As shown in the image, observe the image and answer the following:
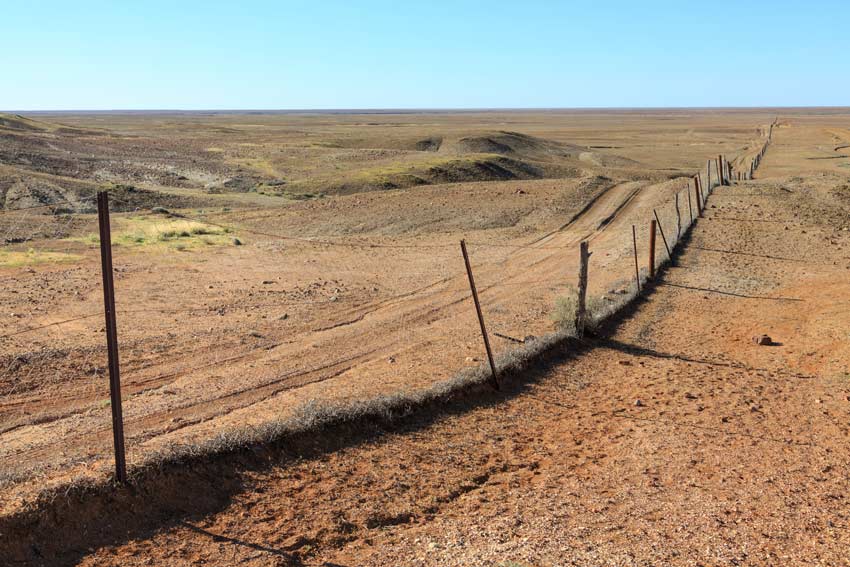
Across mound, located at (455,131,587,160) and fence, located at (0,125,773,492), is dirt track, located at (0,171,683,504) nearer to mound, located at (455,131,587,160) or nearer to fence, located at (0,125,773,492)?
fence, located at (0,125,773,492)

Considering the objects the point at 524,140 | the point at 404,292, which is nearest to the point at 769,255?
the point at 404,292

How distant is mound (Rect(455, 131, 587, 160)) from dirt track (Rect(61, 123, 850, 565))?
1932 inches

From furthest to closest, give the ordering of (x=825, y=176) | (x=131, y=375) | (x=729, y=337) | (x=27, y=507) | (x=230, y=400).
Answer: (x=825, y=176) → (x=729, y=337) → (x=131, y=375) → (x=230, y=400) → (x=27, y=507)

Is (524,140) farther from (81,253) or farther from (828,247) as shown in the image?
(81,253)

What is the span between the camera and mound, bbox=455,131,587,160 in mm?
62463

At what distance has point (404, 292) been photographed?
62.5 ft

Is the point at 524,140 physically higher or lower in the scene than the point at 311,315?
higher

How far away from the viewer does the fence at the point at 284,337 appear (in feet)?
33.1

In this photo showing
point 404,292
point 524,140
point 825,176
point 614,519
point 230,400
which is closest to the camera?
point 614,519

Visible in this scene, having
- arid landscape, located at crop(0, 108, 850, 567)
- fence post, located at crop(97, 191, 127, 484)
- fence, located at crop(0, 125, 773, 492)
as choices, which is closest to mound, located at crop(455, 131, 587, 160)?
arid landscape, located at crop(0, 108, 850, 567)

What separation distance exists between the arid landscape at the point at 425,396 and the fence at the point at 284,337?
0.30 feet

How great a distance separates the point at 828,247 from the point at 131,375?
2186cm

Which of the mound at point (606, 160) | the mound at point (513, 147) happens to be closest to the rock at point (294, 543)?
the mound at point (513, 147)

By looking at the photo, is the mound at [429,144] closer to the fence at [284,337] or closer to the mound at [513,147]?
the mound at [513,147]
